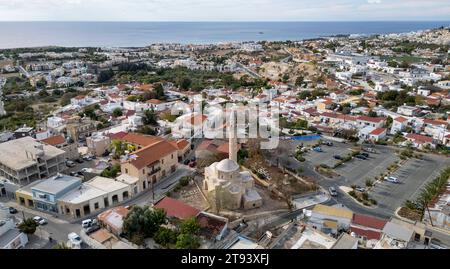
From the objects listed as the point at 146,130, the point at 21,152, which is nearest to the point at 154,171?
the point at 21,152

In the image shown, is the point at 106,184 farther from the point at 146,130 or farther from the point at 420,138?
the point at 420,138

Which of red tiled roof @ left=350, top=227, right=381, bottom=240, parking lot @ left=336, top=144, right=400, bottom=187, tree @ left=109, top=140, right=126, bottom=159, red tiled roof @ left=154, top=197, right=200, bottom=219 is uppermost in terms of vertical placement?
tree @ left=109, top=140, right=126, bottom=159

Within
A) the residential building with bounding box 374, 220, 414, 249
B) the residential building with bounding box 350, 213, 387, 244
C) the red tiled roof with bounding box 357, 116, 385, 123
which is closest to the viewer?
the residential building with bounding box 374, 220, 414, 249

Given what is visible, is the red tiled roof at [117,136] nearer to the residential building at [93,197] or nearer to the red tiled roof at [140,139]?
the red tiled roof at [140,139]

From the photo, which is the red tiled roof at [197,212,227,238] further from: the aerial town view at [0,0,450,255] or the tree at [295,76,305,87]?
the tree at [295,76,305,87]

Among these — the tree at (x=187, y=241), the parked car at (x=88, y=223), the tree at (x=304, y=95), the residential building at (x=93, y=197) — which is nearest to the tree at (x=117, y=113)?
the residential building at (x=93, y=197)

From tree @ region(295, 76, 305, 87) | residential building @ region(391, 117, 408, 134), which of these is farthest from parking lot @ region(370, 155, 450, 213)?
tree @ region(295, 76, 305, 87)

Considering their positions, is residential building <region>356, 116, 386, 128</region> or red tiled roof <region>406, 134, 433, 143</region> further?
residential building <region>356, 116, 386, 128</region>
